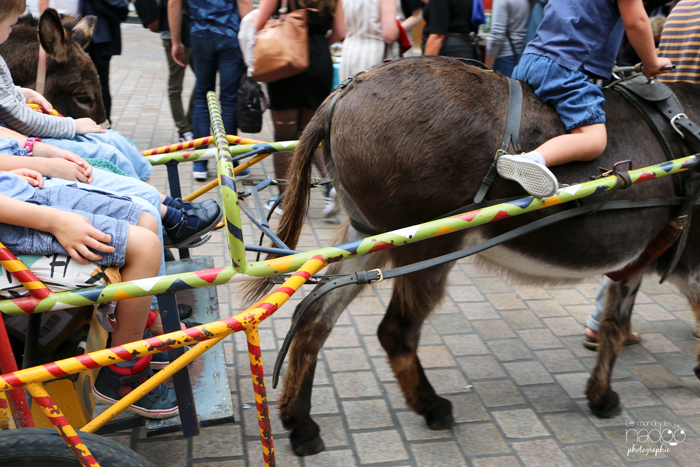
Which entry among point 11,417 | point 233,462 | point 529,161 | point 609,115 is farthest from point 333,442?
point 609,115

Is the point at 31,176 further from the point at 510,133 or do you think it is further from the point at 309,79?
the point at 309,79

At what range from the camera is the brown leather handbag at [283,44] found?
156 inches

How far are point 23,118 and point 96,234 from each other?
2.60 feet

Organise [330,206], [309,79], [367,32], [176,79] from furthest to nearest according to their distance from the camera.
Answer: [176,79] → [330,206] → [367,32] → [309,79]

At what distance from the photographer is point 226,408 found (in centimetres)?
206

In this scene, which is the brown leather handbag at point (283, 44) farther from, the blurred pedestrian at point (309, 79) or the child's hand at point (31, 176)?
the child's hand at point (31, 176)

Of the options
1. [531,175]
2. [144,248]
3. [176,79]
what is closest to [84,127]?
[144,248]

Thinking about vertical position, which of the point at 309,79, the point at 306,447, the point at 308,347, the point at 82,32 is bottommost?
the point at 306,447

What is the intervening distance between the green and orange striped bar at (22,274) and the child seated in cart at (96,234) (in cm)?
A: 10

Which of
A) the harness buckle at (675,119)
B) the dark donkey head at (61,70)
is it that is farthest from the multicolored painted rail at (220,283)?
the dark donkey head at (61,70)

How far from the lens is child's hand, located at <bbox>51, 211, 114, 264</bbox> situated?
5.21 ft

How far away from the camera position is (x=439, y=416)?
103 inches

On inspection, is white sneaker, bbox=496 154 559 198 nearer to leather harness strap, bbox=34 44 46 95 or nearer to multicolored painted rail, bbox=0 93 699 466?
multicolored painted rail, bbox=0 93 699 466

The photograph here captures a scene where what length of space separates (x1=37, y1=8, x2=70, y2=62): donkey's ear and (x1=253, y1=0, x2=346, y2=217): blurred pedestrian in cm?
165
